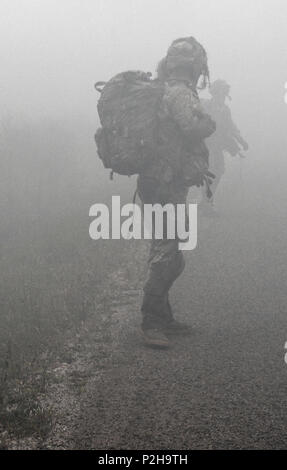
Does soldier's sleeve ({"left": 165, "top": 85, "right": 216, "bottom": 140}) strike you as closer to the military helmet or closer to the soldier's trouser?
the soldier's trouser

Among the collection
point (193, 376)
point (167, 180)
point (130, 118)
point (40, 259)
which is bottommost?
point (193, 376)

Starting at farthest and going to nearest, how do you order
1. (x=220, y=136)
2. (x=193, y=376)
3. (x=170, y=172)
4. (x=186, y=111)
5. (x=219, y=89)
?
1. (x=219, y=89)
2. (x=220, y=136)
3. (x=170, y=172)
4. (x=186, y=111)
5. (x=193, y=376)

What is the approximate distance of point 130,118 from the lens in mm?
5289

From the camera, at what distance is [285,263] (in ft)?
28.0

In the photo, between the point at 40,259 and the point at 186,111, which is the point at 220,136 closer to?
the point at 40,259

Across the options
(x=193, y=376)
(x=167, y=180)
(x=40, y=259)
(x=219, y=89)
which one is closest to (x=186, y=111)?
(x=167, y=180)

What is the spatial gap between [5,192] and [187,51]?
23.1ft

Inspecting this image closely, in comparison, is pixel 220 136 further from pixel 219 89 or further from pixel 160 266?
pixel 160 266

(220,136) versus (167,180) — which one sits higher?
(220,136)

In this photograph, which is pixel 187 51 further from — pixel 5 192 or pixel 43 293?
pixel 5 192

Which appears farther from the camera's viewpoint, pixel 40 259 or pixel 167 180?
pixel 40 259

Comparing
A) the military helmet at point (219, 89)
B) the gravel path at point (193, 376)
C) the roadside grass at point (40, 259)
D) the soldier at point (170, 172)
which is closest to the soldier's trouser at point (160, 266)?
the soldier at point (170, 172)

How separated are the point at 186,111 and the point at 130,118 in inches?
20.9

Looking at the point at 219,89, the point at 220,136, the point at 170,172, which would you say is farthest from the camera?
the point at 219,89
